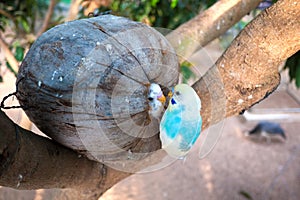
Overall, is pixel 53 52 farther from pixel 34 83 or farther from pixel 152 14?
pixel 152 14

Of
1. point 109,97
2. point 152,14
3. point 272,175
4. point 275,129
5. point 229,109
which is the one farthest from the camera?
point 275,129

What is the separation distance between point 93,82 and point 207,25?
65 centimetres

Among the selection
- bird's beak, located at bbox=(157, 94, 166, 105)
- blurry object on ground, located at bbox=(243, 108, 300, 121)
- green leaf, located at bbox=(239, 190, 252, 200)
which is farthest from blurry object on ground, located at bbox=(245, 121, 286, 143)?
bird's beak, located at bbox=(157, 94, 166, 105)

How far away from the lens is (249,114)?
13.7 ft

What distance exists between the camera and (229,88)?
0.81 meters

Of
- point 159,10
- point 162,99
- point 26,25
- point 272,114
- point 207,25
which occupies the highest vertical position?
point 162,99

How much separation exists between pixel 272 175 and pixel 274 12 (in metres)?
2.77

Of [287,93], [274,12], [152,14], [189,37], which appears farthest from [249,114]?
[274,12]

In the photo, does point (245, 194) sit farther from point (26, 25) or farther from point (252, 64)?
point (252, 64)

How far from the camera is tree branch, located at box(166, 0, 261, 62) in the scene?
1.04 m

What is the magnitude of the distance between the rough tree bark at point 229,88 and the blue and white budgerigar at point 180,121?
16cm

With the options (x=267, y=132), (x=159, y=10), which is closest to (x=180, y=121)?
(x=159, y=10)

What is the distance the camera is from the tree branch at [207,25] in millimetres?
1041

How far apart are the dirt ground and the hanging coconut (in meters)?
2.06
